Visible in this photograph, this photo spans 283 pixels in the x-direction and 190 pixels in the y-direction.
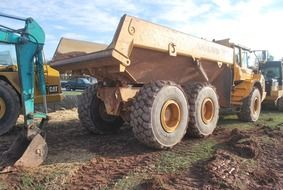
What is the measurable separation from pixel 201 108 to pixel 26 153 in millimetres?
3653

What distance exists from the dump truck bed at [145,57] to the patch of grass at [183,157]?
155 centimetres

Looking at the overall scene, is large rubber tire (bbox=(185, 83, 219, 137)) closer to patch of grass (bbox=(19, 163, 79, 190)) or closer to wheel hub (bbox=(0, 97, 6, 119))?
patch of grass (bbox=(19, 163, 79, 190))

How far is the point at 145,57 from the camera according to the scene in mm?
6945

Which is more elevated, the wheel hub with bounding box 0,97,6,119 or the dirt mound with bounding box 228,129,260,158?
the wheel hub with bounding box 0,97,6,119

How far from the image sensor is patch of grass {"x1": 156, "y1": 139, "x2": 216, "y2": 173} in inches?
218

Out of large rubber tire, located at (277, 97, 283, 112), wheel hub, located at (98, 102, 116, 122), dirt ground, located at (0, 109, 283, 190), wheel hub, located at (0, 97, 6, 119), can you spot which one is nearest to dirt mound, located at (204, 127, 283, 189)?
dirt ground, located at (0, 109, 283, 190)

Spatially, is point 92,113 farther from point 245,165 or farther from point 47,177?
point 245,165

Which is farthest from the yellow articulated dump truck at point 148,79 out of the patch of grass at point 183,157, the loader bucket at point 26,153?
the loader bucket at point 26,153

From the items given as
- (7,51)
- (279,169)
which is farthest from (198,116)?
(7,51)

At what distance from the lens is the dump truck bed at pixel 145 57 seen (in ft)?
20.2

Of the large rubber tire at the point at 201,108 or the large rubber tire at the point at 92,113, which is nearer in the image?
the large rubber tire at the point at 201,108

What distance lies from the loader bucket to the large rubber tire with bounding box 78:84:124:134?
225cm

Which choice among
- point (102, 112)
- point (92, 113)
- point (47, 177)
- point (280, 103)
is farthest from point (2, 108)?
point (280, 103)

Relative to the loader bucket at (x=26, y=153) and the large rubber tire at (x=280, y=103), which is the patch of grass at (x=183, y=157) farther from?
the large rubber tire at (x=280, y=103)
